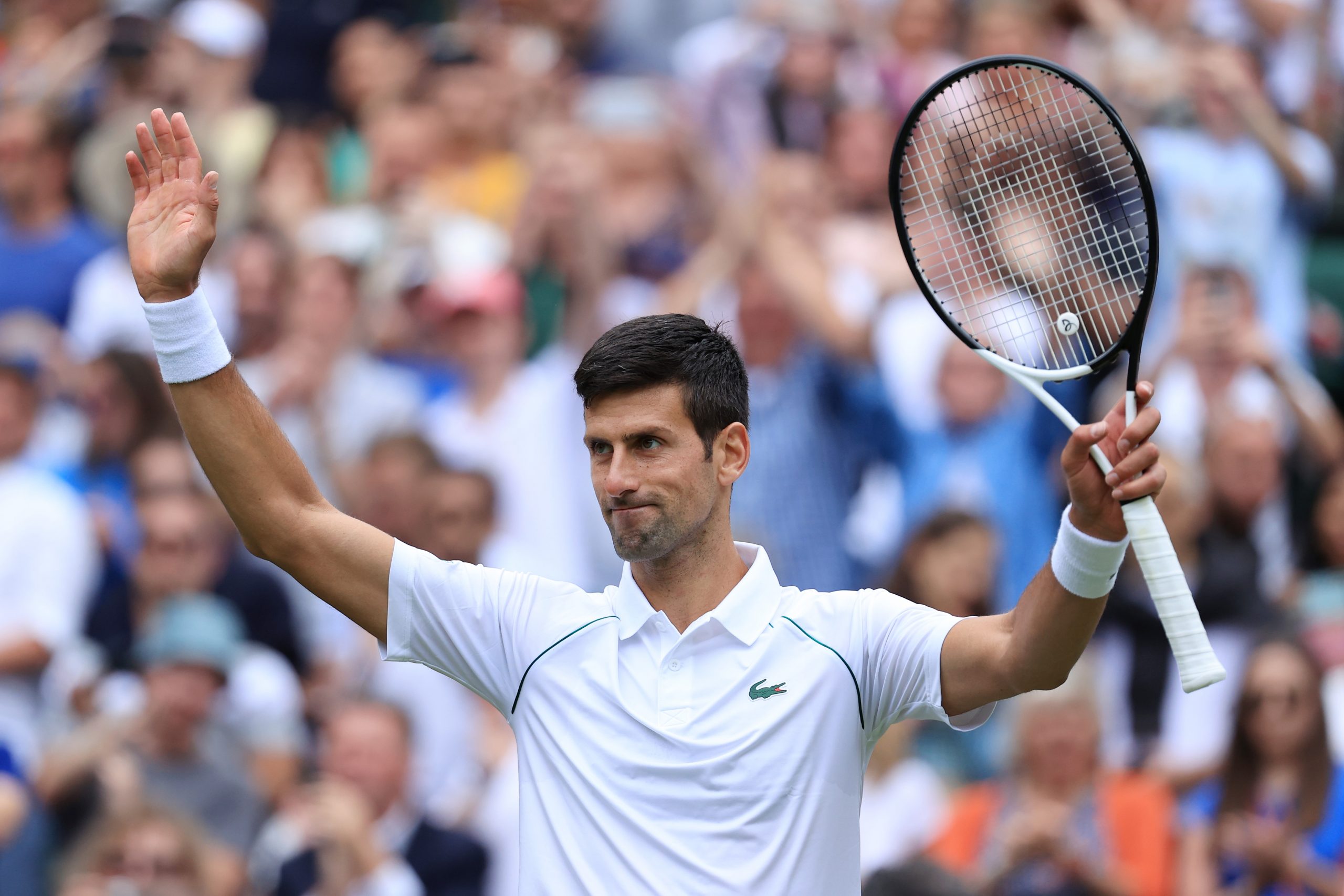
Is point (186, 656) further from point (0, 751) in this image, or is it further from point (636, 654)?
point (636, 654)

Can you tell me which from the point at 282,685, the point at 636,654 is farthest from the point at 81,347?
the point at 636,654

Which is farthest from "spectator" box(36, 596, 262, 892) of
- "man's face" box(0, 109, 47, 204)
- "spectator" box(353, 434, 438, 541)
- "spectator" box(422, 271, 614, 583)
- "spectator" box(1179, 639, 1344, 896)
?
"spectator" box(1179, 639, 1344, 896)

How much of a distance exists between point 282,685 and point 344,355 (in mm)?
1817

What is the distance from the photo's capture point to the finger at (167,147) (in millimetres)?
3332

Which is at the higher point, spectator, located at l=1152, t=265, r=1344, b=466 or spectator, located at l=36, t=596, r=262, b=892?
spectator, located at l=1152, t=265, r=1344, b=466

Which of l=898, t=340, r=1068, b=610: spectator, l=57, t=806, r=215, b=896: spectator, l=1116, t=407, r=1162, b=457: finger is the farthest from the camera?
l=898, t=340, r=1068, b=610: spectator

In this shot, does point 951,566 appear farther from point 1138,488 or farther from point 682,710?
point 1138,488

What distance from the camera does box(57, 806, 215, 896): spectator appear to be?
6395 mm

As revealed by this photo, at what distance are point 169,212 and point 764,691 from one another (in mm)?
1394

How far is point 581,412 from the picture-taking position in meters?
7.80

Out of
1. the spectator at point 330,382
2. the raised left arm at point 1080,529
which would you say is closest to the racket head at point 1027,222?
the raised left arm at point 1080,529

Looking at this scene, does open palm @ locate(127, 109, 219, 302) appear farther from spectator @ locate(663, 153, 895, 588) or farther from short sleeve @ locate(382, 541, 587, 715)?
spectator @ locate(663, 153, 895, 588)

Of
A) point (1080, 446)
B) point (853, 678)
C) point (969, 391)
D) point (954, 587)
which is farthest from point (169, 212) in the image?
point (969, 391)

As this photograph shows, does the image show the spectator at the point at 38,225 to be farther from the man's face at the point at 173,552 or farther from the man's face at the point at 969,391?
the man's face at the point at 969,391
